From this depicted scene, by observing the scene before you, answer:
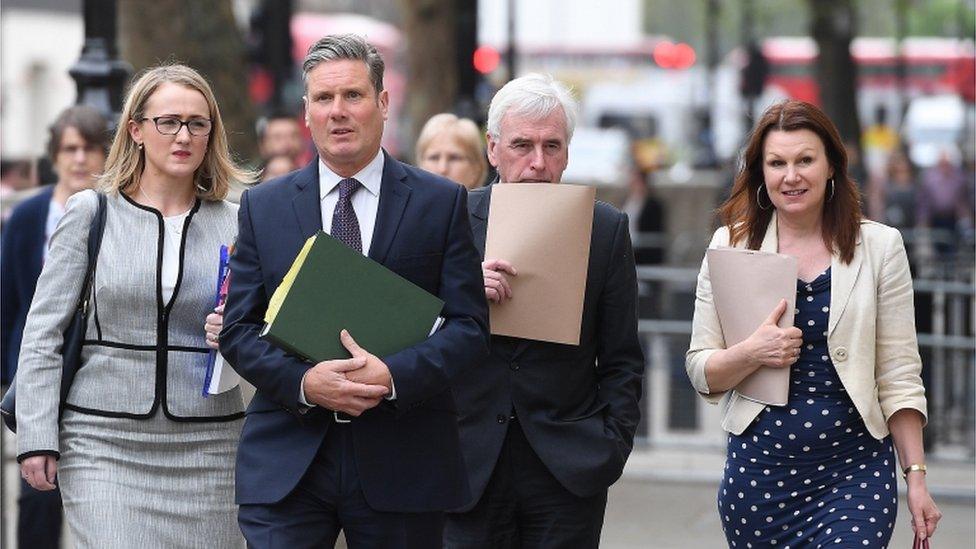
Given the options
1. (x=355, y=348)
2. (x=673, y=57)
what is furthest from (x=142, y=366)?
(x=673, y=57)

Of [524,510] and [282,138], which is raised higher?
[282,138]

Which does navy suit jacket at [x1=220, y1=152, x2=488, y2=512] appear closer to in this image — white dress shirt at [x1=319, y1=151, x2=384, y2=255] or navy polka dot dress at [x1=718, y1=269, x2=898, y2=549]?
white dress shirt at [x1=319, y1=151, x2=384, y2=255]

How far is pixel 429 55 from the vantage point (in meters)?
18.5

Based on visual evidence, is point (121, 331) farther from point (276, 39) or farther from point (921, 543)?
point (276, 39)

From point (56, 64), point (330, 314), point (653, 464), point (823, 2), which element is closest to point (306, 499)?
point (330, 314)

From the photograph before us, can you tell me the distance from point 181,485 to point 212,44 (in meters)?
9.17

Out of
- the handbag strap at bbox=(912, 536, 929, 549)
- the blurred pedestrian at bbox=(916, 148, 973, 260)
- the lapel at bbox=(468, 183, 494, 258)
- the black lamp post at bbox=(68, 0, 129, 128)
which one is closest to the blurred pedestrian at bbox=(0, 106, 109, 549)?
the black lamp post at bbox=(68, 0, 129, 128)

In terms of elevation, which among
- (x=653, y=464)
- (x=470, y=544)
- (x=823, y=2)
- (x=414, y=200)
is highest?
(x=823, y=2)

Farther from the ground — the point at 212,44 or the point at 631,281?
the point at 212,44

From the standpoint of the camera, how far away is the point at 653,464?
11.1 metres

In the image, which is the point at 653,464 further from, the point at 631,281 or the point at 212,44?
the point at 631,281

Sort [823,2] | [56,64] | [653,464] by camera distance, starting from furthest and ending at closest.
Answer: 1. [56,64]
2. [823,2]
3. [653,464]

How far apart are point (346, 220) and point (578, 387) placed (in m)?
0.93

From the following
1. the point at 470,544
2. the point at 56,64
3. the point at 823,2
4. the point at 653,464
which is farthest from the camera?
the point at 56,64
